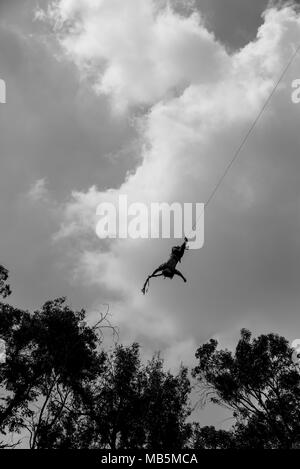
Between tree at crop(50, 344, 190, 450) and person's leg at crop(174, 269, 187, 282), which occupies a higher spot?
person's leg at crop(174, 269, 187, 282)

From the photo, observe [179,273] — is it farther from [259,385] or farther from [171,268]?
[259,385]

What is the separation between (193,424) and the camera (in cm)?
2298

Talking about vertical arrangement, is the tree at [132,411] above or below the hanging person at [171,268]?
below

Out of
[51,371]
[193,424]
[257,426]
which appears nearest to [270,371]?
[257,426]

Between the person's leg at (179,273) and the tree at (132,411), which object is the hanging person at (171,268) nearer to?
the person's leg at (179,273)

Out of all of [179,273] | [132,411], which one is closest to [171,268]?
[179,273]

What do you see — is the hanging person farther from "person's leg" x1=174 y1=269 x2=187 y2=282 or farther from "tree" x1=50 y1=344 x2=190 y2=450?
"tree" x1=50 y1=344 x2=190 y2=450

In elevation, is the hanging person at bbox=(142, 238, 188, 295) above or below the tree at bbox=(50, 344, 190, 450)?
above

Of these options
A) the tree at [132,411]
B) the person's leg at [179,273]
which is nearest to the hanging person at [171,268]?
the person's leg at [179,273]

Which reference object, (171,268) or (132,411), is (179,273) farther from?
(132,411)

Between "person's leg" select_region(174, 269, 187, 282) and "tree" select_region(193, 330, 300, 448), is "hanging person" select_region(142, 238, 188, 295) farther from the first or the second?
"tree" select_region(193, 330, 300, 448)

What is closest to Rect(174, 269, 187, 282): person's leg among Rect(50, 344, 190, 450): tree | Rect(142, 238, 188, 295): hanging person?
Rect(142, 238, 188, 295): hanging person

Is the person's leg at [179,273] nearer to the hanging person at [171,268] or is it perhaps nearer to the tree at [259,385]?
the hanging person at [171,268]
